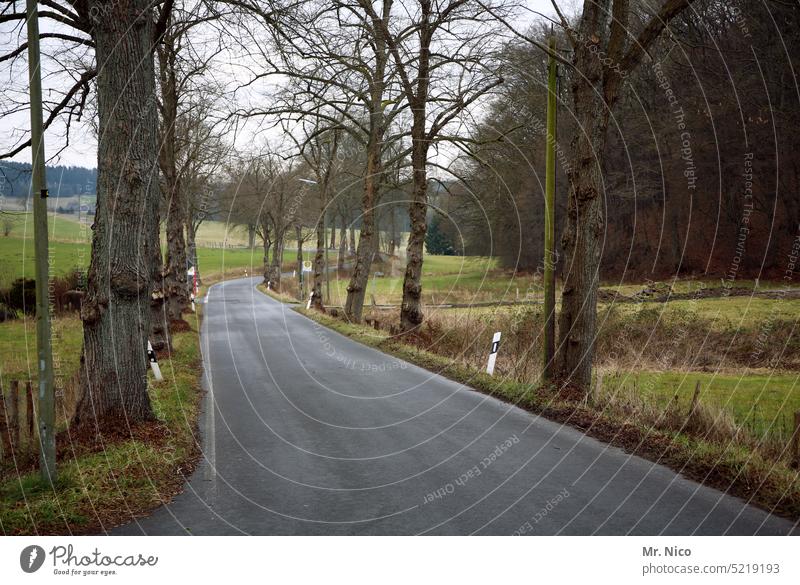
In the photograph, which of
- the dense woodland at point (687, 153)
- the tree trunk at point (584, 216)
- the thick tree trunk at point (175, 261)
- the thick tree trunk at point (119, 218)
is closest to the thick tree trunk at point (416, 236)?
the dense woodland at point (687, 153)

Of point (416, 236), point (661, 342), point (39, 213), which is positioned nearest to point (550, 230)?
point (39, 213)

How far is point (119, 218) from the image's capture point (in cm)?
813

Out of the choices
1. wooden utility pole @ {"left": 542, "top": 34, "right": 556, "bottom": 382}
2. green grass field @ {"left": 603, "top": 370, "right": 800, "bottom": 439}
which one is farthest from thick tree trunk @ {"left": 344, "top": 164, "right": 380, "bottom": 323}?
wooden utility pole @ {"left": 542, "top": 34, "right": 556, "bottom": 382}

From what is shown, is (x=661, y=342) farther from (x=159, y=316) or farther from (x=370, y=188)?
(x=159, y=316)

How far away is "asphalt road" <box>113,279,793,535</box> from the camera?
218 inches

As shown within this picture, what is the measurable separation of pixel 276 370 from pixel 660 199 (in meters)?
32.5

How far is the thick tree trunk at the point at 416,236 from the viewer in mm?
21312

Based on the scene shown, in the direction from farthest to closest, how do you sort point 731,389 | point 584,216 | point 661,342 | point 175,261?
point 175,261, point 661,342, point 731,389, point 584,216

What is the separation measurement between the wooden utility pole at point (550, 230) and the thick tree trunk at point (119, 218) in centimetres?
663

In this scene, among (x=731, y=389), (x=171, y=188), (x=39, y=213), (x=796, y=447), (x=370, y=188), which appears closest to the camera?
(x=39, y=213)

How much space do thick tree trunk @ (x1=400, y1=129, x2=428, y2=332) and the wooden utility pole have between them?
932cm

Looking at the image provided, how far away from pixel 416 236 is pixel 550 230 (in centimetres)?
991

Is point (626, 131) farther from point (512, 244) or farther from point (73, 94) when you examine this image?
point (73, 94)

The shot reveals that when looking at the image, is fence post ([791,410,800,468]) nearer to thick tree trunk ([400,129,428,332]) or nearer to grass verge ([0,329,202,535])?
grass verge ([0,329,202,535])
